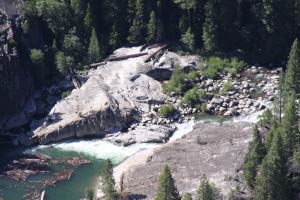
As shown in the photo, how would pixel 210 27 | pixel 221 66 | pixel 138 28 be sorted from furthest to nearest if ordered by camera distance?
pixel 138 28, pixel 210 27, pixel 221 66

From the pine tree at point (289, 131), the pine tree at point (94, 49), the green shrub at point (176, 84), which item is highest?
the pine tree at point (94, 49)

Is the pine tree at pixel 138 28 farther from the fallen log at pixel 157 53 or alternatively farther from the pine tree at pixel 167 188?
the pine tree at pixel 167 188

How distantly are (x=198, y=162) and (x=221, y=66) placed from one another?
29793mm

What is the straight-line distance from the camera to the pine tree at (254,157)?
68750 mm

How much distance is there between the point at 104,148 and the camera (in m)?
89.1

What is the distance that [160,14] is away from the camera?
110000 mm

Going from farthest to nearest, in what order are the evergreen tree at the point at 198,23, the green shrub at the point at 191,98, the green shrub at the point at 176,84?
the evergreen tree at the point at 198,23 → the green shrub at the point at 176,84 → the green shrub at the point at 191,98

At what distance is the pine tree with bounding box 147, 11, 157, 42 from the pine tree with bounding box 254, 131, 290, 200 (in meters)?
46.5

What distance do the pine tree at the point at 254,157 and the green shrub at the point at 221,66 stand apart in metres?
33.3

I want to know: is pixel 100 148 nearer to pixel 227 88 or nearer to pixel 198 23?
pixel 227 88

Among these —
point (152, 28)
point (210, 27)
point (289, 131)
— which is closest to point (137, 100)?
point (152, 28)

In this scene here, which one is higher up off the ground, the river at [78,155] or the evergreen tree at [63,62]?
the evergreen tree at [63,62]

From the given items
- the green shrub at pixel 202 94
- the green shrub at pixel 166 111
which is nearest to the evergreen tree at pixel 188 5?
→ the green shrub at pixel 202 94

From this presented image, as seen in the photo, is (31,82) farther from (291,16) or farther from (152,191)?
(291,16)
